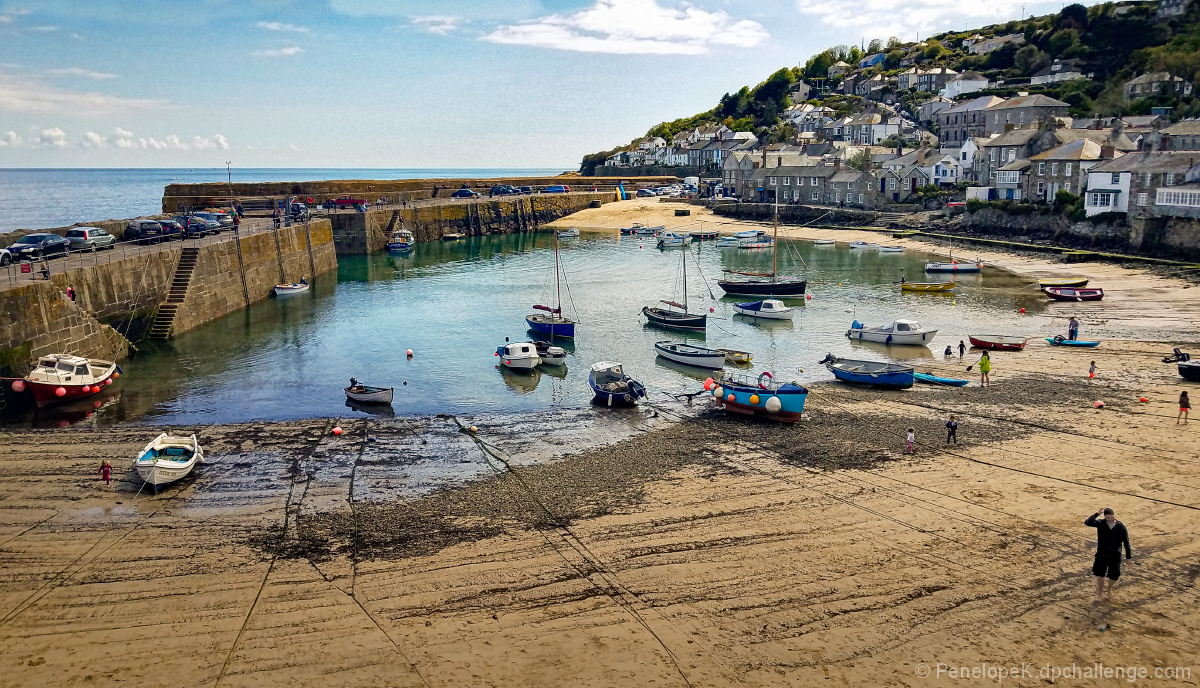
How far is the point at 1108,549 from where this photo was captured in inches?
490

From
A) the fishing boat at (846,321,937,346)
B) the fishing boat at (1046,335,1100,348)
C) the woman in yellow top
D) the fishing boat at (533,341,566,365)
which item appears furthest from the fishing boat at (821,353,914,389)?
the fishing boat at (533,341,566,365)

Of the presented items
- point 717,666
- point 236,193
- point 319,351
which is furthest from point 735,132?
point 717,666

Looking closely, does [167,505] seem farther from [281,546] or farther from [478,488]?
[478,488]

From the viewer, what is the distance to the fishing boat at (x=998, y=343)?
108ft

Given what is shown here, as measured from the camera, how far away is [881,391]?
1111 inches

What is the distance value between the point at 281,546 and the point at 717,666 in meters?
9.22

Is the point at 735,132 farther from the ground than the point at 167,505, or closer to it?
farther from the ground

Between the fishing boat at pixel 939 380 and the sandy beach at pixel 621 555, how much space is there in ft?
10.5

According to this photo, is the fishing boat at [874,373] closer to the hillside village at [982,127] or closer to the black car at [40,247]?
the hillside village at [982,127]

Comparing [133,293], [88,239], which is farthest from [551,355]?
[88,239]

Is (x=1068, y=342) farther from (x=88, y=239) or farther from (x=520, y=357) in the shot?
(x=88, y=239)

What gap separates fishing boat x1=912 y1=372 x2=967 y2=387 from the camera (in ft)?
93.2

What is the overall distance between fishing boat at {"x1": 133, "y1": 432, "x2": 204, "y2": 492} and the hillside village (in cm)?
5499

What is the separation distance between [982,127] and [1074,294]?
65.2 meters
